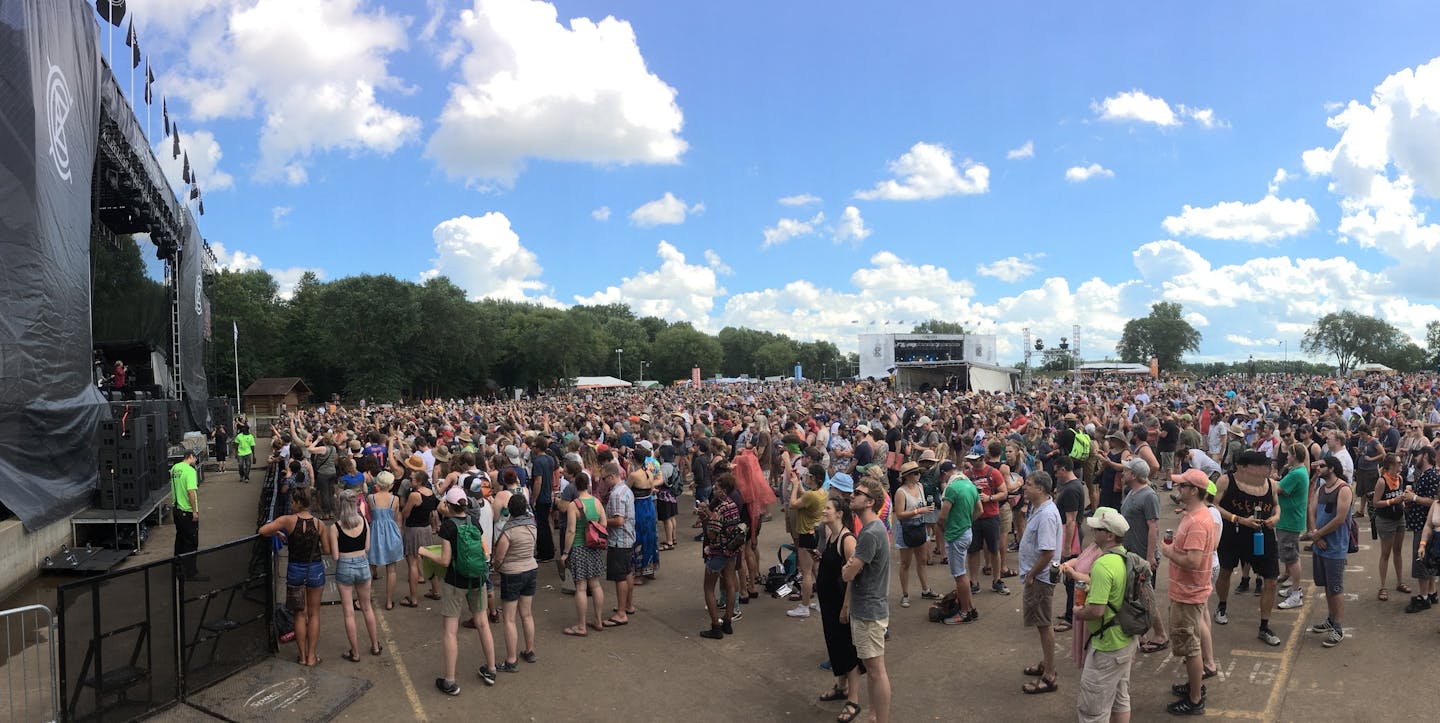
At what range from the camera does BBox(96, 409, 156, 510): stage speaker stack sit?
36.3 ft

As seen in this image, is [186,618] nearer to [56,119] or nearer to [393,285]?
[56,119]

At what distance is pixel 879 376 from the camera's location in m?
54.7

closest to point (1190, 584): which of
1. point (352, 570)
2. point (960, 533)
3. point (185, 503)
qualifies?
point (960, 533)

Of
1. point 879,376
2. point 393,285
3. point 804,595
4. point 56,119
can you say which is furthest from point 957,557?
point 393,285

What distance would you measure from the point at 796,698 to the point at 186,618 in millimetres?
4575

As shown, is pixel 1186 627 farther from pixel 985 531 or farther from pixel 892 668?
pixel 985 531

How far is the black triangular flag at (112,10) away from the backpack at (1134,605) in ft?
62.1

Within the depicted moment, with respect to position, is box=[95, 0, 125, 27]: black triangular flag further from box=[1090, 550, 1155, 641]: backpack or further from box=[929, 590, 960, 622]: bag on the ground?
box=[1090, 550, 1155, 641]: backpack

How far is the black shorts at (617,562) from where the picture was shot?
284 inches

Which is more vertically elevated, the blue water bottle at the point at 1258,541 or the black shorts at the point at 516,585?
the blue water bottle at the point at 1258,541

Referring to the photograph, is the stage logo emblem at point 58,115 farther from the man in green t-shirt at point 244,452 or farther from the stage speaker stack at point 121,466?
the man in green t-shirt at point 244,452

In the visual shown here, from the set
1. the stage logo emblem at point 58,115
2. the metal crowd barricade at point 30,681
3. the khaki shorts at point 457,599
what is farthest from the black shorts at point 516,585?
the stage logo emblem at point 58,115

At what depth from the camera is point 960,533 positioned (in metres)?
6.97

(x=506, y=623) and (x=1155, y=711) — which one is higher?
(x=506, y=623)
